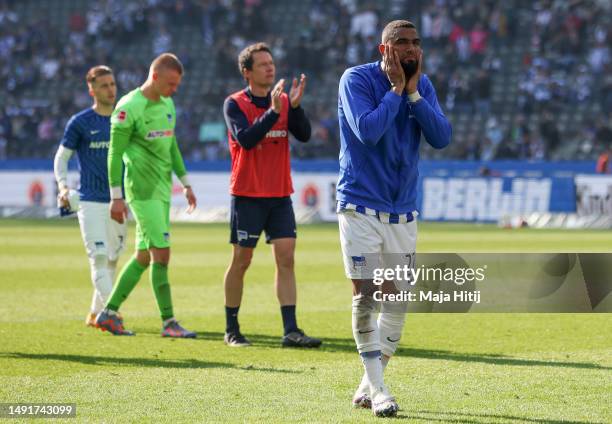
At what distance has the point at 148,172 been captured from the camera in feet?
32.9

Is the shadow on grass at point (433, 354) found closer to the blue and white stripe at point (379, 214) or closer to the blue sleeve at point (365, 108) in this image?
the blue and white stripe at point (379, 214)

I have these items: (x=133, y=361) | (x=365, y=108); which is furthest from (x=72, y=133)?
(x=365, y=108)

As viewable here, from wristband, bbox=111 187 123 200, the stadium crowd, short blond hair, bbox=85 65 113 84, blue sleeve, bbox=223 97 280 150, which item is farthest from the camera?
the stadium crowd

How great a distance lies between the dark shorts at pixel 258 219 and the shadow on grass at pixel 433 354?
0.89 meters

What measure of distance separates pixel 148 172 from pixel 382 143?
4007 millimetres

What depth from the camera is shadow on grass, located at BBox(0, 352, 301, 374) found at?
8.16 m

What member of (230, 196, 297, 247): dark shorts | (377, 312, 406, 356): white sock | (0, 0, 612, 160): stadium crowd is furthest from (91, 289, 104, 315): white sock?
(0, 0, 612, 160): stadium crowd

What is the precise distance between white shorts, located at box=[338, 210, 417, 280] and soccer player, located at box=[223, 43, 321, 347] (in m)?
2.94

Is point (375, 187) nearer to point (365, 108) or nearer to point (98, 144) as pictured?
point (365, 108)

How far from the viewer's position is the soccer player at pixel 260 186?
943 cm

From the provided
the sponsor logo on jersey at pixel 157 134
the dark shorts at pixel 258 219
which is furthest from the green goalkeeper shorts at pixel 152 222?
the dark shorts at pixel 258 219

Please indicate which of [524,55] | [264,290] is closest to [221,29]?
[524,55]

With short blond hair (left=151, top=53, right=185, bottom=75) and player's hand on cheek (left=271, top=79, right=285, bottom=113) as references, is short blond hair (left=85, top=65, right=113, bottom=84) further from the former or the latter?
player's hand on cheek (left=271, top=79, right=285, bottom=113)

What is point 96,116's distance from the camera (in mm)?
10930
